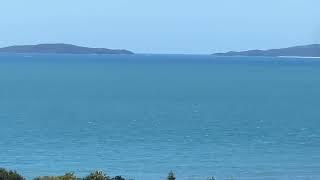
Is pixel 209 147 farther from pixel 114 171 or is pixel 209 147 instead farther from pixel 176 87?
pixel 176 87

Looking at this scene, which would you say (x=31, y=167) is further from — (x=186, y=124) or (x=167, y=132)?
(x=186, y=124)

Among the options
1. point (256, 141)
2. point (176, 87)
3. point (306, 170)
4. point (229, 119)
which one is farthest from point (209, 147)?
point (176, 87)

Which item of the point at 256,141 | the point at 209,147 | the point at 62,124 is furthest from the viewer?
the point at 62,124

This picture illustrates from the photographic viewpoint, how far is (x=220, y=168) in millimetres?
35281

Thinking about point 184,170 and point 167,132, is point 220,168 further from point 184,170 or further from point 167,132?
point 167,132

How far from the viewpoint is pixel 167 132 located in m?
48.2

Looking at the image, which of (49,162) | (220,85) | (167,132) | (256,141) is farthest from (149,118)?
(220,85)

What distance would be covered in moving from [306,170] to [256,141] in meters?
9.86

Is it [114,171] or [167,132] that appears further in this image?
[167,132]

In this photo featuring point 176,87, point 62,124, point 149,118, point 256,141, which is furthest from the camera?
point 176,87

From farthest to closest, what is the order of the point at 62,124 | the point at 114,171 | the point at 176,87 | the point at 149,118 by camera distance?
the point at 176,87, the point at 149,118, the point at 62,124, the point at 114,171

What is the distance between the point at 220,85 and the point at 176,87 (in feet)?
26.7

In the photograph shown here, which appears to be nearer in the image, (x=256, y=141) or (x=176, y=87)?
(x=256, y=141)

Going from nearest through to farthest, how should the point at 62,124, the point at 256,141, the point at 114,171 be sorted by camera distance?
the point at 114,171 < the point at 256,141 < the point at 62,124
